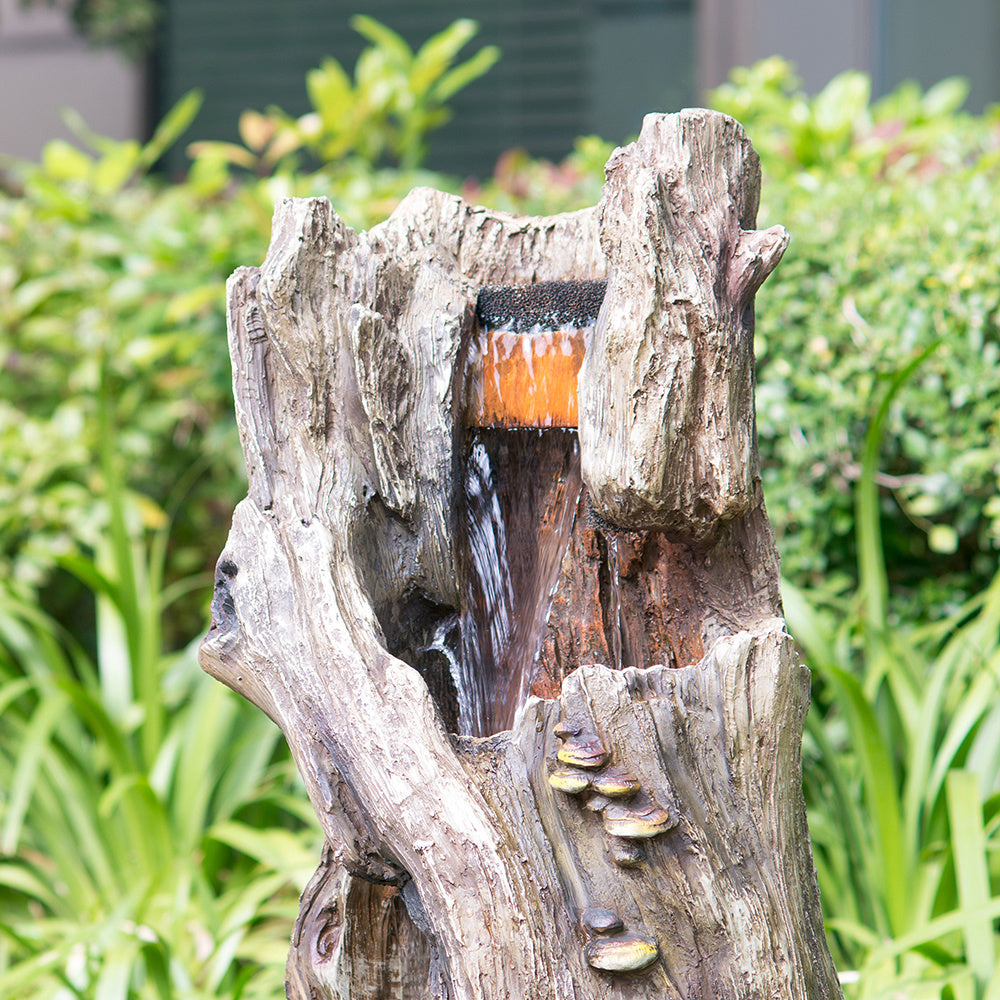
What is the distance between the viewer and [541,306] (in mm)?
1226

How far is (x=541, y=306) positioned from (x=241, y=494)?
7.30 feet

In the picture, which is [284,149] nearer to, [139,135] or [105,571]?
[105,571]

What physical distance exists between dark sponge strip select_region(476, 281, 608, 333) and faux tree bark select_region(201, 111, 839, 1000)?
0.03 metres

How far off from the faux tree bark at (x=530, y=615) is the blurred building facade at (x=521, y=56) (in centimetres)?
359

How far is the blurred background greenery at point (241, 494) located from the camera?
1822mm

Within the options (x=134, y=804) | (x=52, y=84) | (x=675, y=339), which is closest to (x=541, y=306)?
(x=675, y=339)

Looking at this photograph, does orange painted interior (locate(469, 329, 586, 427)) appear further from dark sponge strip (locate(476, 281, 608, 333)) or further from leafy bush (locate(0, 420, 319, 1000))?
leafy bush (locate(0, 420, 319, 1000))

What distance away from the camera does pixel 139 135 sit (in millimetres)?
5520

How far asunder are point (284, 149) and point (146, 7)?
6.42ft

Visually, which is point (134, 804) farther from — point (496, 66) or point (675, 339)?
point (496, 66)

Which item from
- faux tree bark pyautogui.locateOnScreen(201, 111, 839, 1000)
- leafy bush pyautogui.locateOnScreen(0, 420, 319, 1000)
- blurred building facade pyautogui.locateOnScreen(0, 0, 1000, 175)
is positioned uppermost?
blurred building facade pyautogui.locateOnScreen(0, 0, 1000, 175)

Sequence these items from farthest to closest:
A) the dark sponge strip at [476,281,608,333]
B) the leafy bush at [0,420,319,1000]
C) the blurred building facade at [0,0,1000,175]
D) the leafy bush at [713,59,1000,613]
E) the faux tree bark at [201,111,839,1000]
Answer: the blurred building facade at [0,0,1000,175], the leafy bush at [713,59,1000,613], the leafy bush at [0,420,319,1000], the dark sponge strip at [476,281,608,333], the faux tree bark at [201,111,839,1000]

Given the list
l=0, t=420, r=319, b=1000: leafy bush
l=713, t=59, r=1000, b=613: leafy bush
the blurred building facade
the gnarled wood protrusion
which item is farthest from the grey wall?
the gnarled wood protrusion

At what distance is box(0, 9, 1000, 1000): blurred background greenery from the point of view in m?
1.82
